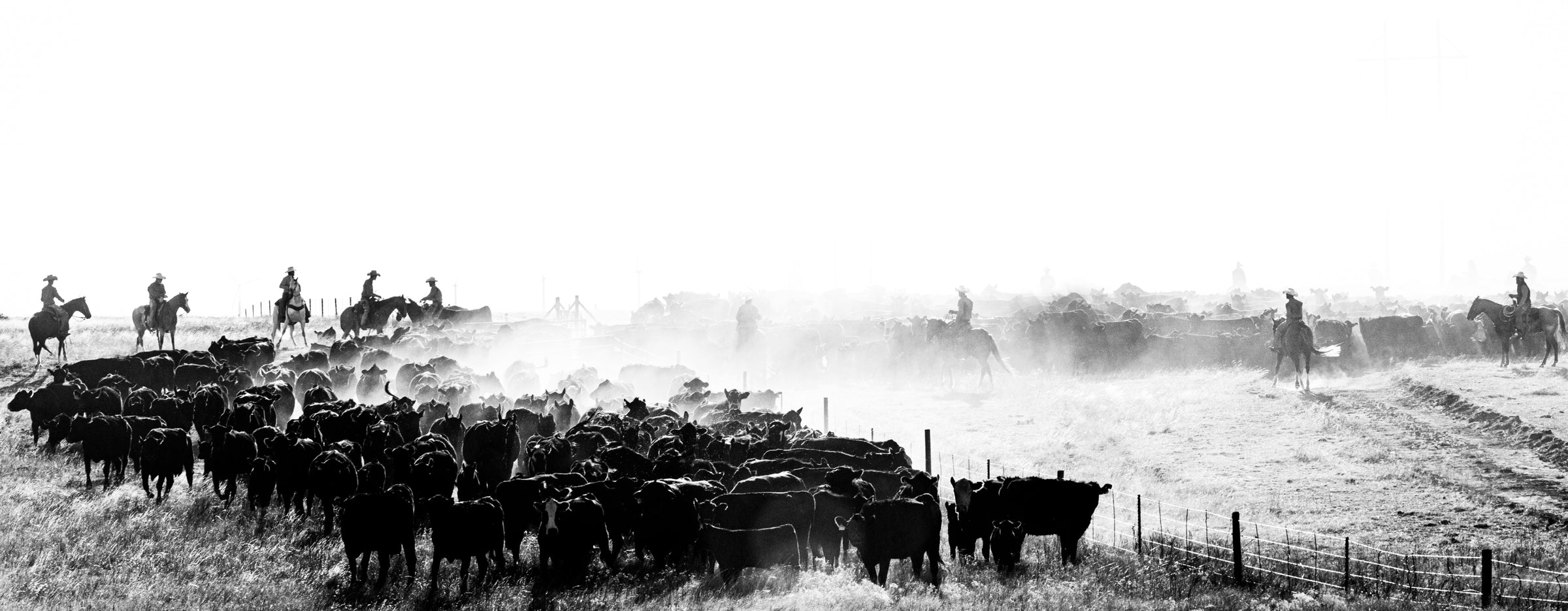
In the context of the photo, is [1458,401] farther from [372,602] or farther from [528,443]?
[372,602]

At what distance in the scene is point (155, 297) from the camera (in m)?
35.0

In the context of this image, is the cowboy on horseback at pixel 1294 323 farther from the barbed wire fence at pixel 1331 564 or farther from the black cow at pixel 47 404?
the black cow at pixel 47 404

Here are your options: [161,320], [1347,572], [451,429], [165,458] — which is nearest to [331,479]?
[165,458]

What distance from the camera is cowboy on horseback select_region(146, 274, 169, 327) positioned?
3484 centimetres

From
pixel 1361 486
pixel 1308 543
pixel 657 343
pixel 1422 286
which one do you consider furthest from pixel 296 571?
pixel 1422 286

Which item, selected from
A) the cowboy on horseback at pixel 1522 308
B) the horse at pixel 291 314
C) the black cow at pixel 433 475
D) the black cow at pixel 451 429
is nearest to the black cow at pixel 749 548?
the black cow at pixel 433 475

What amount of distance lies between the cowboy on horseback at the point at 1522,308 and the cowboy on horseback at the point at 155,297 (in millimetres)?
44440

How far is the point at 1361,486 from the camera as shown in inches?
805

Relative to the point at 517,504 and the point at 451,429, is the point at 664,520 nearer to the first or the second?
the point at 517,504

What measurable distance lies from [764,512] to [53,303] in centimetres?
2937

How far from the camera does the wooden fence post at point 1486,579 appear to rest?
12891mm

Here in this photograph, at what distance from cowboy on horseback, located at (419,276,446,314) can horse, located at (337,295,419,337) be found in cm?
67

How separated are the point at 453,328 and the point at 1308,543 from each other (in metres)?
34.2

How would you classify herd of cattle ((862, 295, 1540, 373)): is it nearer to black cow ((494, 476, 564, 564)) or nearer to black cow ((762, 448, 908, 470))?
black cow ((762, 448, 908, 470))
